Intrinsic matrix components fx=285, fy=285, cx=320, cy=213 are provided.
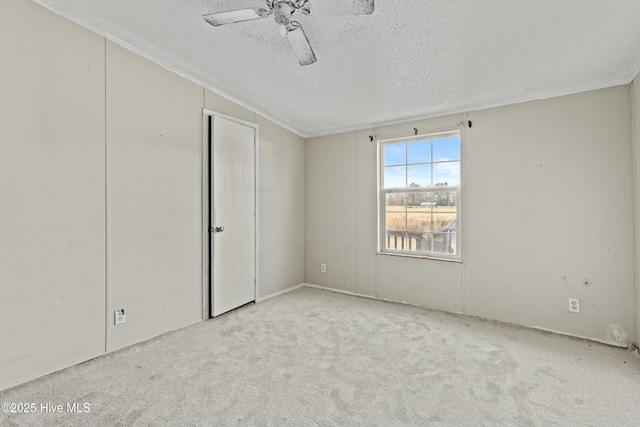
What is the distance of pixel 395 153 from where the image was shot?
377cm

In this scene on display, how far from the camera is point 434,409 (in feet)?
5.40

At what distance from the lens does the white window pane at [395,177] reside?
3.69m

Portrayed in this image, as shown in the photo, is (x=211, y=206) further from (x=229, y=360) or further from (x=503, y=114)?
(x=503, y=114)

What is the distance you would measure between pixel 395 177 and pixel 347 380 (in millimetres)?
2564

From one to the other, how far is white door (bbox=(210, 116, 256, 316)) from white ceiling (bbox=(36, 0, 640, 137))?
0.52m

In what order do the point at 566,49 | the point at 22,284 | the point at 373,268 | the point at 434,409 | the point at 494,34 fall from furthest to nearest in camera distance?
the point at 373,268 < the point at 566,49 < the point at 494,34 < the point at 22,284 < the point at 434,409

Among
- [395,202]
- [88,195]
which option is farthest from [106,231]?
[395,202]

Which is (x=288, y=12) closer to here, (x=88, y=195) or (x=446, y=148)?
(x=88, y=195)

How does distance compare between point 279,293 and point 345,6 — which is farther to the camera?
point 279,293

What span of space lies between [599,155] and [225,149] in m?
3.59

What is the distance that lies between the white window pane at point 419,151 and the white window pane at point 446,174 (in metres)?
0.16

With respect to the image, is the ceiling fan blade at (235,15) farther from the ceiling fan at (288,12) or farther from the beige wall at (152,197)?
the beige wall at (152,197)

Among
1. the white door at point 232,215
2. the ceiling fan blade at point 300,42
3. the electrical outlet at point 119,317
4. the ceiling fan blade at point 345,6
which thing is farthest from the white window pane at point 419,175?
the electrical outlet at point 119,317

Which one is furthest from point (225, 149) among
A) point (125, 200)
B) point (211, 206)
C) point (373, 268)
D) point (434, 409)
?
point (434, 409)
